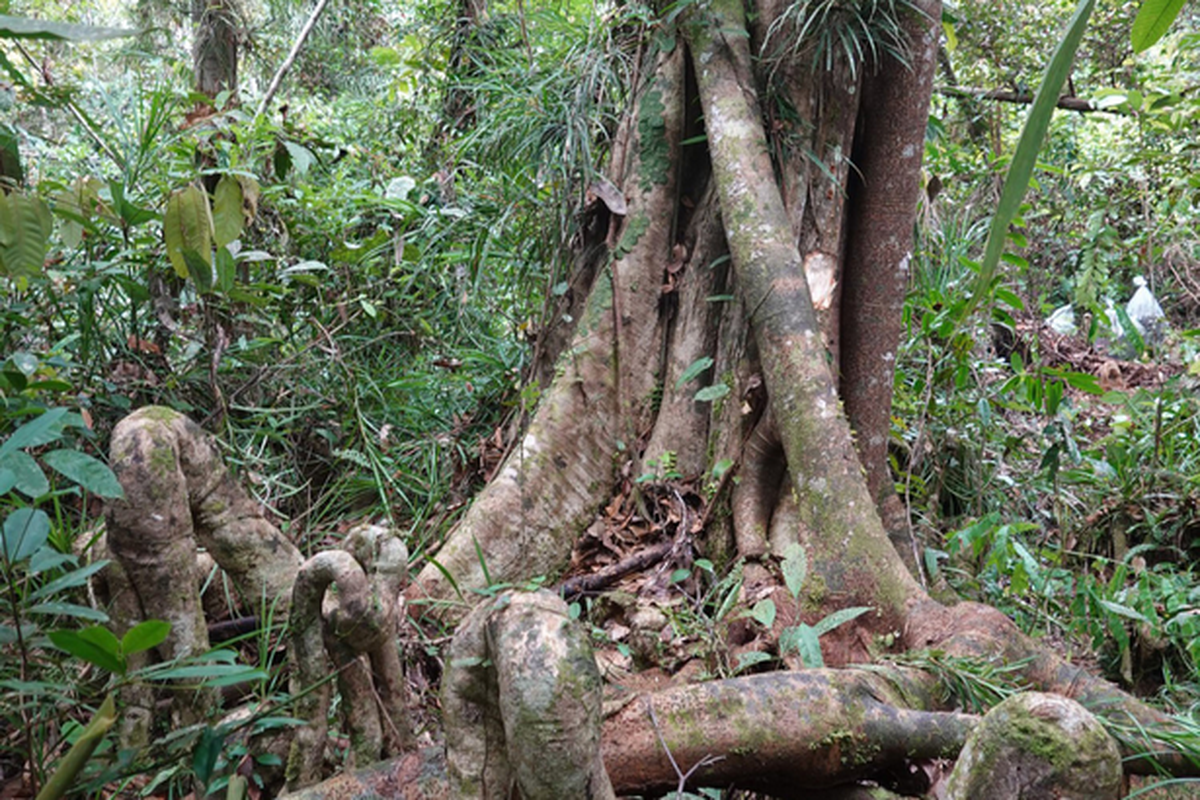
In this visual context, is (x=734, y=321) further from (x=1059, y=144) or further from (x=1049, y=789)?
(x=1059, y=144)

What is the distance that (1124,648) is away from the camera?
9.38ft

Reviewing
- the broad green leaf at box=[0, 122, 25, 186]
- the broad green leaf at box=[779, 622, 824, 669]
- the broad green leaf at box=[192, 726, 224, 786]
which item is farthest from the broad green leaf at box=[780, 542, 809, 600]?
the broad green leaf at box=[0, 122, 25, 186]

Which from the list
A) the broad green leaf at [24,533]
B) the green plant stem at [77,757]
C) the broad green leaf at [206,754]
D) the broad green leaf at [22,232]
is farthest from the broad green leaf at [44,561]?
the broad green leaf at [22,232]

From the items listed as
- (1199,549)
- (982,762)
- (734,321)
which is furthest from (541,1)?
(982,762)

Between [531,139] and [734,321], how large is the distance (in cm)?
109

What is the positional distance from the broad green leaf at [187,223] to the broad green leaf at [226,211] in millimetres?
23

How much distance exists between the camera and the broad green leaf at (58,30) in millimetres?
585

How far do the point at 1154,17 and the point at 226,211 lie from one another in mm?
2133

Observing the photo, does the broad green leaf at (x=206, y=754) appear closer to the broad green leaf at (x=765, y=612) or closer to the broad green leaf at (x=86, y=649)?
the broad green leaf at (x=86, y=649)

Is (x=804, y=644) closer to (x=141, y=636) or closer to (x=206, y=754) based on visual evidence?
(x=206, y=754)

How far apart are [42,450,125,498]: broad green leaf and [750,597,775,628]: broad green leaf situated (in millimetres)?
1439

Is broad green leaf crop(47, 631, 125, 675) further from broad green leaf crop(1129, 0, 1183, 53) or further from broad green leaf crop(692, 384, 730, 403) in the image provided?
broad green leaf crop(692, 384, 730, 403)

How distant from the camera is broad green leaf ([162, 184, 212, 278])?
219cm

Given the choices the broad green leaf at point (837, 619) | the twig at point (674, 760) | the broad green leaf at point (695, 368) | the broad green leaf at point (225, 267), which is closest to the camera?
the twig at point (674, 760)
